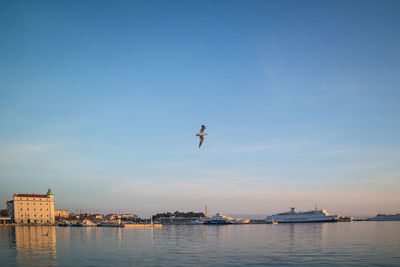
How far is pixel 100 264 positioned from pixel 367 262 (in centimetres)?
2733

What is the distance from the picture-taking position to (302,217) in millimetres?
187000

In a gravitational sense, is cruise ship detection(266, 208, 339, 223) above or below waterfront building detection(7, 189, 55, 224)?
below

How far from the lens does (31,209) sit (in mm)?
163125

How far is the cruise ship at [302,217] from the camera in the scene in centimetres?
18312

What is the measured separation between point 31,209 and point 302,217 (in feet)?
490

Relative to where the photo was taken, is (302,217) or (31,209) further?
(302,217)

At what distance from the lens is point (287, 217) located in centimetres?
19138

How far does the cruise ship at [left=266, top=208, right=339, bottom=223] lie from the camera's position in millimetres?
183125

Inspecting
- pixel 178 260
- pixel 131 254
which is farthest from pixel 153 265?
pixel 131 254

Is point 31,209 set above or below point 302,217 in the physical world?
above

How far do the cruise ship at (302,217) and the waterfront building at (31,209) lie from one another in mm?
127432

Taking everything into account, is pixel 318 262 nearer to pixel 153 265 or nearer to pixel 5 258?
pixel 153 265

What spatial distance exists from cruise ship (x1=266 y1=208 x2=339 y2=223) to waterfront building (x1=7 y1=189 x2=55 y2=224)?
418ft

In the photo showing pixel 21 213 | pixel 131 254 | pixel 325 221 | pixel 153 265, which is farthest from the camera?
pixel 325 221
